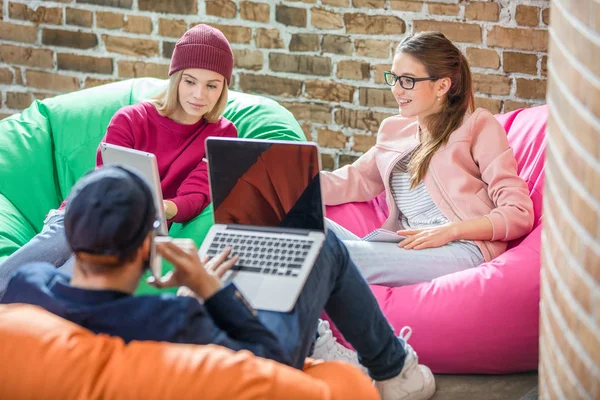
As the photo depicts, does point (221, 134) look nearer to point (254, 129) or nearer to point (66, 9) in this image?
point (254, 129)

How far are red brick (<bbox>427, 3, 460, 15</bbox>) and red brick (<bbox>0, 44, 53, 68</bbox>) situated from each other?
5.43 feet

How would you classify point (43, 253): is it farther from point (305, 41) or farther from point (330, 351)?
point (305, 41)

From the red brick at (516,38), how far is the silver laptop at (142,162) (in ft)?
6.00

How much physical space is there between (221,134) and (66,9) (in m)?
1.32

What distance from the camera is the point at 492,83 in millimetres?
3531

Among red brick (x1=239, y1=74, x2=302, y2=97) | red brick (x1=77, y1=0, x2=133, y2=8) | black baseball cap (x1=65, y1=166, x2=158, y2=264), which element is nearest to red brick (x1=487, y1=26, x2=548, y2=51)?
red brick (x1=239, y1=74, x2=302, y2=97)

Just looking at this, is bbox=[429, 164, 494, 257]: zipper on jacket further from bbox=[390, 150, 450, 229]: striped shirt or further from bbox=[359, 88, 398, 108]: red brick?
bbox=[359, 88, 398, 108]: red brick

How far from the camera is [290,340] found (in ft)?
5.41

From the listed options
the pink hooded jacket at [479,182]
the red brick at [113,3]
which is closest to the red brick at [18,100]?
the red brick at [113,3]

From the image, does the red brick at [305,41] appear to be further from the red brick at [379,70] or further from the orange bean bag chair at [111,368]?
the orange bean bag chair at [111,368]

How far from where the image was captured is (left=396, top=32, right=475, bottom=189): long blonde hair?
2.58m

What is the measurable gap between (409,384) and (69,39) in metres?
2.36

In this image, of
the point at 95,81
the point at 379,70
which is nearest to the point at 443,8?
the point at 379,70

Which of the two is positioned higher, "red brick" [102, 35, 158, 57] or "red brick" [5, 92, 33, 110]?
"red brick" [102, 35, 158, 57]
